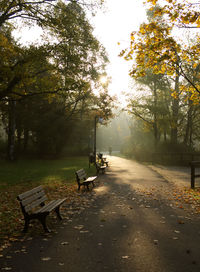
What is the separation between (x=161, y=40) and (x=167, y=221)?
6507 mm

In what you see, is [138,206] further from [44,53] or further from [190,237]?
[44,53]

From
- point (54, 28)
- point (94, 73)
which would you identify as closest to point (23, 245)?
point (54, 28)

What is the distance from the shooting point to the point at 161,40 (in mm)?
9055

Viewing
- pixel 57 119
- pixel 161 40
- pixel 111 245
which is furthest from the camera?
pixel 57 119


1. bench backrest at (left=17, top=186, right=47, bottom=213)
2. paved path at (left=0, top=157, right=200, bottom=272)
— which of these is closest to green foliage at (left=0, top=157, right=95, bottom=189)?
bench backrest at (left=17, top=186, right=47, bottom=213)

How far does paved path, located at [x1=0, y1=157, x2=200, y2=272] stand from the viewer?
3.90 meters

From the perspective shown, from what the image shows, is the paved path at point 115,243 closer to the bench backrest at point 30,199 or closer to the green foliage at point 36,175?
the bench backrest at point 30,199

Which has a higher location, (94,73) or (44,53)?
(94,73)

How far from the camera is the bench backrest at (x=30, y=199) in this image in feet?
18.2

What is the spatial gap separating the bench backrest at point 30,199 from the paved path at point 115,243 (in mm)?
755

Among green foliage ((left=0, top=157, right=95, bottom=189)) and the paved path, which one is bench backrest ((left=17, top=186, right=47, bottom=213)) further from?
green foliage ((left=0, top=157, right=95, bottom=189))

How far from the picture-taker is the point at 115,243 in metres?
4.76

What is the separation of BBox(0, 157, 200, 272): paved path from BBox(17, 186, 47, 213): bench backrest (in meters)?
0.76

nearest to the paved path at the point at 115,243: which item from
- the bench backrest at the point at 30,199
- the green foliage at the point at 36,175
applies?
the bench backrest at the point at 30,199
